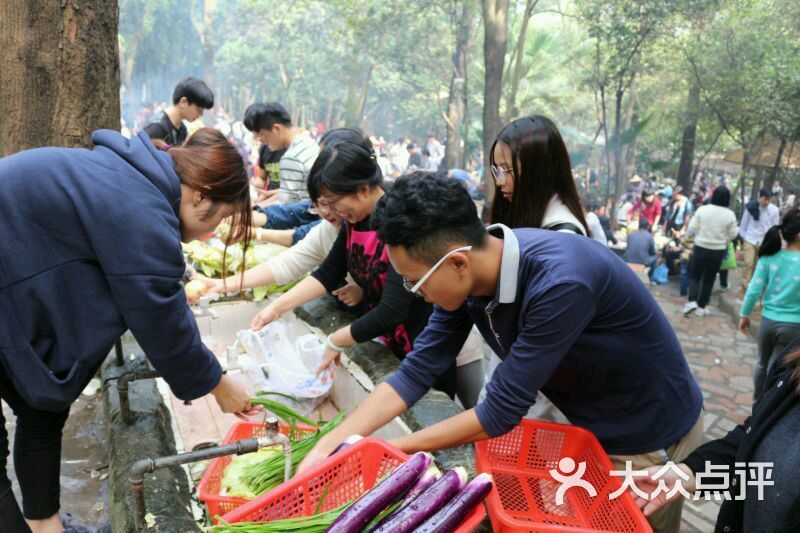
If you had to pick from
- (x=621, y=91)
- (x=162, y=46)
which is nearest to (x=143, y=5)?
(x=162, y=46)

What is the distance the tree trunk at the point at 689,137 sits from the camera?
45.8 ft

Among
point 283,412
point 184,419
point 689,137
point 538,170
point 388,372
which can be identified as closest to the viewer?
point 283,412

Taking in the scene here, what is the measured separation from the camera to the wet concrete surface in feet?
8.60

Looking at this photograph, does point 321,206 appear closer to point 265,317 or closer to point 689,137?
point 265,317

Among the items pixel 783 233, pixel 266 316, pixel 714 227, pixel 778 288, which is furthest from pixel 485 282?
pixel 714 227

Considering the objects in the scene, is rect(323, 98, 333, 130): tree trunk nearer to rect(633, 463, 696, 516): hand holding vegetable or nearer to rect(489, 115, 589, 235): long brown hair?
rect(489, 115, 589, 235): long brown hair

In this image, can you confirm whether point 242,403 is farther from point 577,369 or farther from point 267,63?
point 267,63

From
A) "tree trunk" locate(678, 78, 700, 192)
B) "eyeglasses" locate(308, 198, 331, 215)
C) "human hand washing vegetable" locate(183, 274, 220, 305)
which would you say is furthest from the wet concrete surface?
"tree trunk" locate(678, 78, 700, 192)

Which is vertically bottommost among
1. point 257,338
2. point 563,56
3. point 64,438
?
point 64,438

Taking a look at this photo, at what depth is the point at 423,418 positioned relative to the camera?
214 centimetres

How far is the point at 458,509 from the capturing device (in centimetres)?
126

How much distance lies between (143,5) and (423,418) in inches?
1396

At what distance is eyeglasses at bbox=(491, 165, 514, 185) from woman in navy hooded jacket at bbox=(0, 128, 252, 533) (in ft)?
4.04

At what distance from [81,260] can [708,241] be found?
8021 millimetres
